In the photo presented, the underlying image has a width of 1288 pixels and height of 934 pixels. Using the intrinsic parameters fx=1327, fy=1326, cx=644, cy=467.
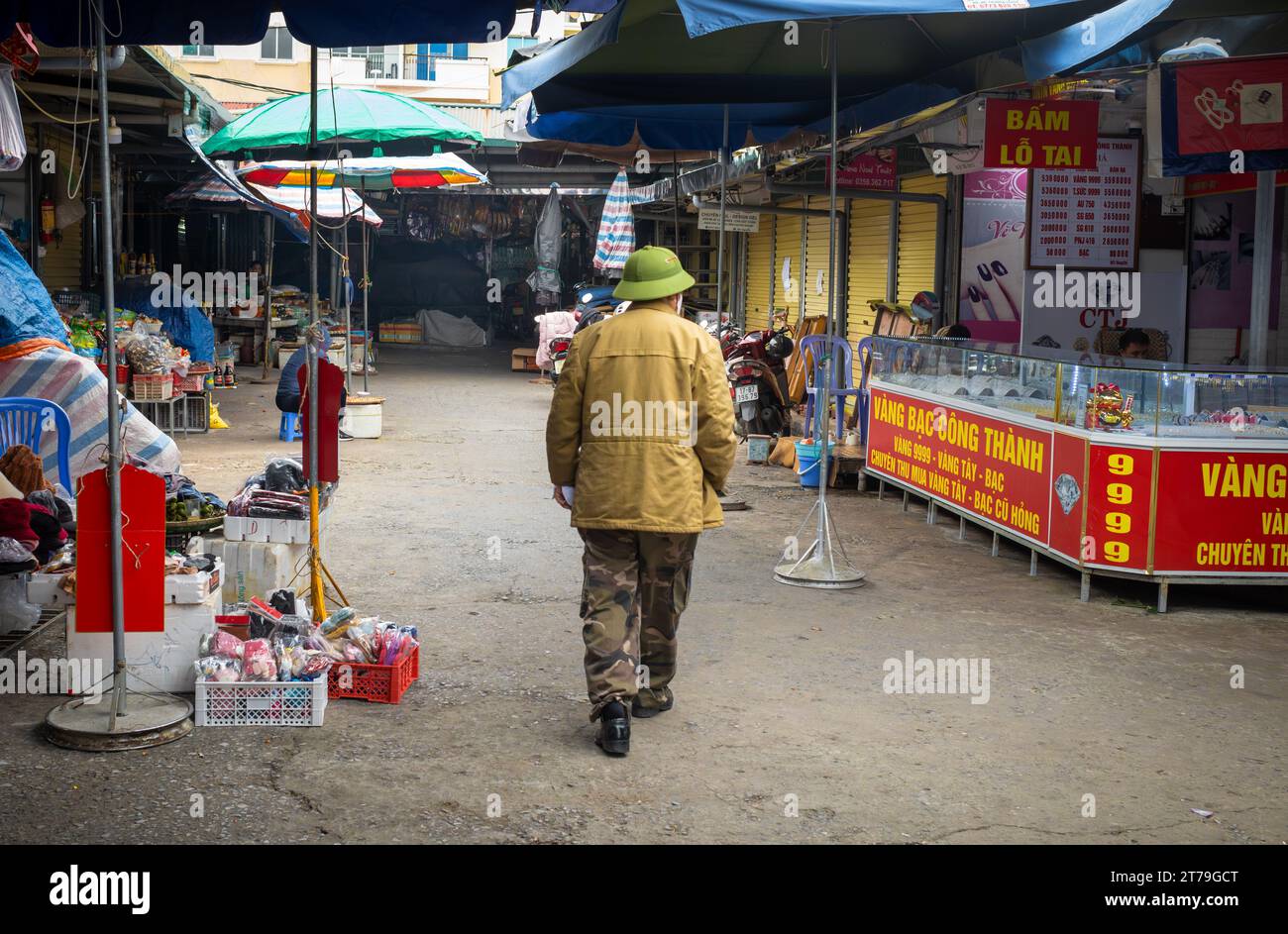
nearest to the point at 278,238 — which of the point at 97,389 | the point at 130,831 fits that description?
the point at 97,389

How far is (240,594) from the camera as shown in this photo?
21.7 ft

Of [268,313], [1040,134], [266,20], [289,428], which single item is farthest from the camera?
[268,313]

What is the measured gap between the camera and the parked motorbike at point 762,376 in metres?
13.7

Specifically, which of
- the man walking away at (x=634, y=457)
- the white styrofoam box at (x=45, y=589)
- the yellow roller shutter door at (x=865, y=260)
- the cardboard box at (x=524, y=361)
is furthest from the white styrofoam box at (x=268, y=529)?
the cardboard box at (x=524, y=361)

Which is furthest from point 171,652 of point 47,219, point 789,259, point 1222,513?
point 789,259

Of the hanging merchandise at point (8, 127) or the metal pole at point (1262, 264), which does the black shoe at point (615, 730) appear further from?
the metal pole at point (1262, 264)

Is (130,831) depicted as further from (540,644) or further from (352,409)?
(352,409)

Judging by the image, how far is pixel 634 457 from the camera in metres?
5.25

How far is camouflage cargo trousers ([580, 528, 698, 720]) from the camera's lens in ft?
17.2

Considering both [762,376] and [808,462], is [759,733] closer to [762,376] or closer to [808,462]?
[808,462]

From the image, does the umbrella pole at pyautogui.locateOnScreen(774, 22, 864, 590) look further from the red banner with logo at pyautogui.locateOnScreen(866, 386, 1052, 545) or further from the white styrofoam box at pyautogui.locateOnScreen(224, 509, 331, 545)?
the white styrofoam box at pyautogui.locateOnScreen(224, 509, 331, 545)

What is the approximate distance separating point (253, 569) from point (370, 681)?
49.0 inches

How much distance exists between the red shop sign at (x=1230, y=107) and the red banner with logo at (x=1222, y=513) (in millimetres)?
2033
